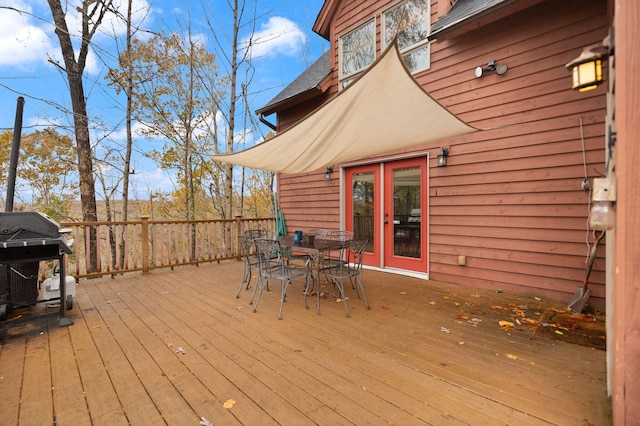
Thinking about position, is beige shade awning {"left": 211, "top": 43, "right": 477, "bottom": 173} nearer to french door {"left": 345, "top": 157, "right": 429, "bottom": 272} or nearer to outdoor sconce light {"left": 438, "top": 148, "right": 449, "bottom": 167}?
outdoor sconce light {"left": 438, "top": 148, "right": 449, "bottom": 167}

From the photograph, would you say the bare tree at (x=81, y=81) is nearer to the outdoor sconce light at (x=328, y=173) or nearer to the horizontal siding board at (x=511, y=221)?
the outdoor sconce light at (x=328, y=173)

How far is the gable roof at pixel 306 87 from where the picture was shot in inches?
233

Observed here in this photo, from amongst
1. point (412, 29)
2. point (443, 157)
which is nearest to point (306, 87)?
point (412, 29)

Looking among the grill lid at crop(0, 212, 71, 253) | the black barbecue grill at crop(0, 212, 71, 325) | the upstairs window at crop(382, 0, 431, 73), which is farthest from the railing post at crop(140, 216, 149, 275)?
the upstairs window at crop(382, 0, 431, 73)

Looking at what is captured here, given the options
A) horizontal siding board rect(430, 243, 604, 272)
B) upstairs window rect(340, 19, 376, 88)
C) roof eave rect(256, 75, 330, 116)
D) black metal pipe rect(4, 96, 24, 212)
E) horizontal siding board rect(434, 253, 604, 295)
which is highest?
upstairs window rect(340, 19, 376, 88)

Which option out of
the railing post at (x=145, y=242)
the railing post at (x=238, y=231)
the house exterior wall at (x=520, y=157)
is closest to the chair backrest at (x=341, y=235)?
the house exterior wall at (x=520, y=157)

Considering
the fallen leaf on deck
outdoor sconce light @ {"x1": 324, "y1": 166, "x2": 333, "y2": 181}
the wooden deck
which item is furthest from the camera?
outdoor sconce light @ {"x1": 324, "y1": 166, "x2": 333, "y2": 181}

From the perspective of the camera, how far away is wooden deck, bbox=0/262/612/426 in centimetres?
165

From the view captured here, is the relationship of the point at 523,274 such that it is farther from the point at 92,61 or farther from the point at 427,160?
the point at 92,61

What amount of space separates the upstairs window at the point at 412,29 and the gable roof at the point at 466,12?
0.27 metres

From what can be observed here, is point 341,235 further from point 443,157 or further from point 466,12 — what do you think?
point 466,12

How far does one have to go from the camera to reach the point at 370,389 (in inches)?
72.6

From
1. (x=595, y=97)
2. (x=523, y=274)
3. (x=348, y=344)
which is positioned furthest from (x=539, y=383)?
(x=595, y=97)

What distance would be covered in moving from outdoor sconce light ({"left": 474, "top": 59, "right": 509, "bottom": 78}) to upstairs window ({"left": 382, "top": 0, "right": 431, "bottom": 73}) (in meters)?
0.82
